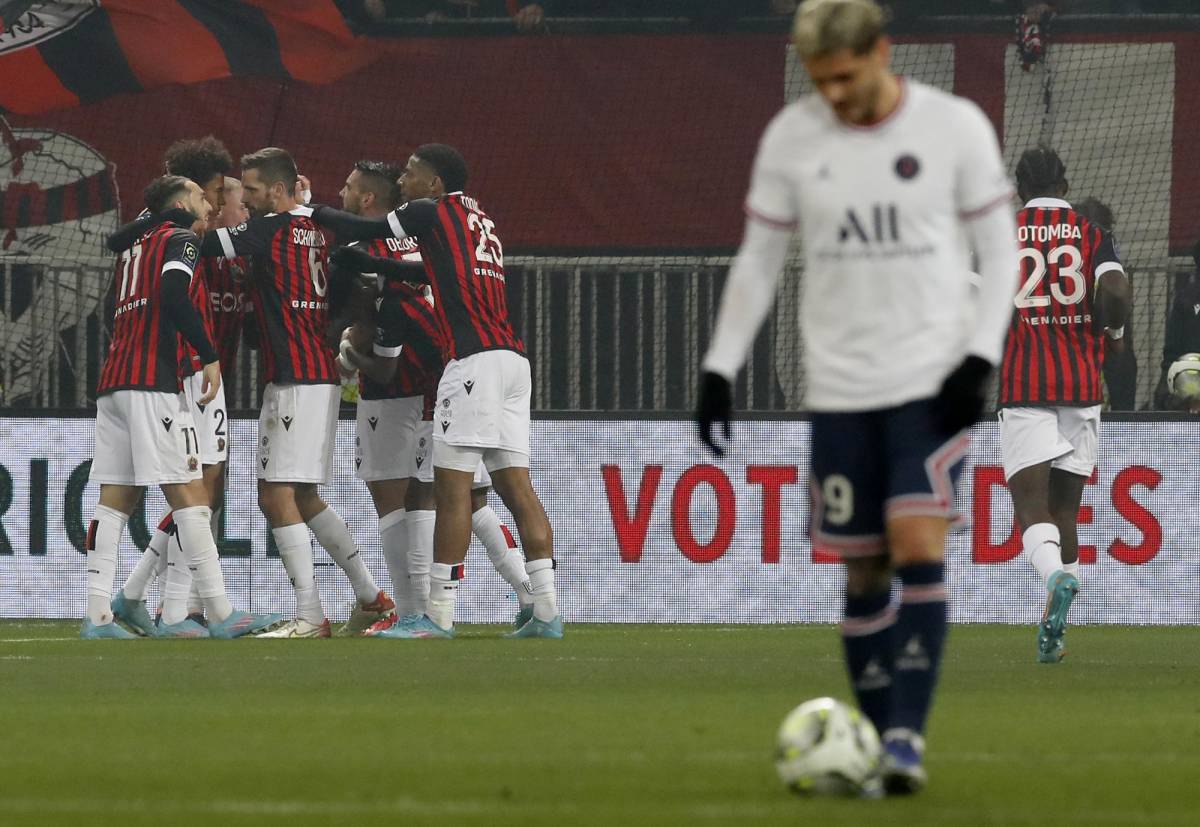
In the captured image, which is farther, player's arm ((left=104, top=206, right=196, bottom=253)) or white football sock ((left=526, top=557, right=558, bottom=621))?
player's arm ((left=104, top=206, right=196, bottom=253))

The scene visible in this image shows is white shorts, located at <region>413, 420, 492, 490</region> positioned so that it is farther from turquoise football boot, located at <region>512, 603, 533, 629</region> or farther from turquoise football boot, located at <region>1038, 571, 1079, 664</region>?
turquoise football boot, located at <region>1038, 571, 1079, 664</region>

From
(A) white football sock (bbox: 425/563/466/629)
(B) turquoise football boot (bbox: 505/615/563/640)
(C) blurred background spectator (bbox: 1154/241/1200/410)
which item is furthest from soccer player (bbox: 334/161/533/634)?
(C) blurred background spectator (bbox: 1154/241/1200/410)

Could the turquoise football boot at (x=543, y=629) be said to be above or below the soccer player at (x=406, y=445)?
below

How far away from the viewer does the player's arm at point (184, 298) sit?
10531mm

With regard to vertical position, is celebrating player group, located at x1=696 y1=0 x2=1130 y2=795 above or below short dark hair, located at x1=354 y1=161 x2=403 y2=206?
below

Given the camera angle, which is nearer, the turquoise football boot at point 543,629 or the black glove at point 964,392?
the black glove at point 964,392

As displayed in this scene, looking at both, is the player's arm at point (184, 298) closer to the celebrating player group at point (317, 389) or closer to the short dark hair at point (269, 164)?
the celebrating player group at point (317, 389)

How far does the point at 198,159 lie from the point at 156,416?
1.43 meters

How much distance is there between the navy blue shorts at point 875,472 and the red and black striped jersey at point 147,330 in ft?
20.4

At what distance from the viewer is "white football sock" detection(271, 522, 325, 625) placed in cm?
1088

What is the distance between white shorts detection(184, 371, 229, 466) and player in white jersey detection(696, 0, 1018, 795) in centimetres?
657

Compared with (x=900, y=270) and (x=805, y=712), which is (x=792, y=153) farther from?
(x=805, y=712)

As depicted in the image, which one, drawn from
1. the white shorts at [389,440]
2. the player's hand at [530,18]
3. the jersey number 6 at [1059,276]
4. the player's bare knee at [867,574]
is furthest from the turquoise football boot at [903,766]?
the player's hand at [530,18]

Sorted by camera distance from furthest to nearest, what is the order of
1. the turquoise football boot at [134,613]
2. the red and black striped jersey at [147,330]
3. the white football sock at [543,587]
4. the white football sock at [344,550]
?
the turquoise football boot at [134,613] < the white football sock at [344,550] < the red and black striped jersey at [147,330] < the white football sock at [543,587]
